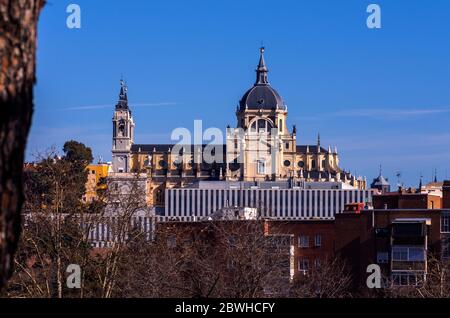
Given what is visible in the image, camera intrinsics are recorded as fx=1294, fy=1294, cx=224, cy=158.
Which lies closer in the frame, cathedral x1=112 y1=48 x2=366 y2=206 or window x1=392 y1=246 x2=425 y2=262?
window x1=392 y1=246 x2=425 y2=262

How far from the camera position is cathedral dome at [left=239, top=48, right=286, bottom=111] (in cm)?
18762

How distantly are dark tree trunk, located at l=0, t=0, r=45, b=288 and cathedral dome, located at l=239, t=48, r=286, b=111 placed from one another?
596 ft

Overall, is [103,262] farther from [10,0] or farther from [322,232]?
[322,232]

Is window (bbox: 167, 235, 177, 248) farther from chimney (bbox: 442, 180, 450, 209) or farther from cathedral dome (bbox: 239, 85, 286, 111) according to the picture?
cathedral dome (bbox: 239, 85, 286, 111)

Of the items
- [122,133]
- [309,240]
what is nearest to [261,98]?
[122,133]

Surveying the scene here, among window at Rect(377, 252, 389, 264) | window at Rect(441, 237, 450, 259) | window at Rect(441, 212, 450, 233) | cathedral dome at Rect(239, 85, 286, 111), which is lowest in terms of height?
window at Rect(377, 252, 389, 264)

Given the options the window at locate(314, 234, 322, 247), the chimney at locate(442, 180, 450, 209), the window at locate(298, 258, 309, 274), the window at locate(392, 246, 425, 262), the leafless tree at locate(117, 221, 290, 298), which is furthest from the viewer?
the window at locate(314, 234, 322, 247)

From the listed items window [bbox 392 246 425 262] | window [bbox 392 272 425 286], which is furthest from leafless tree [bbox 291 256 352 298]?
window [bbox 392 246 425 262]

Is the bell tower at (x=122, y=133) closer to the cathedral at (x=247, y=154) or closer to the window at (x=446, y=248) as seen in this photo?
the cathedral at (x=247, y=154)

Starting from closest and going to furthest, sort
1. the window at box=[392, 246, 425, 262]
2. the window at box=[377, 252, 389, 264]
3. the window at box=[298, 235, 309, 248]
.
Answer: the window at box=[392, 246, 425, 262] < the window at box=[377, 252, 389, 264] < the window at box=[298, 235, 309, 248]

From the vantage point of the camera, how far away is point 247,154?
597 ft

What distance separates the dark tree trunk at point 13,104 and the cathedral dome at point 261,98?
182m

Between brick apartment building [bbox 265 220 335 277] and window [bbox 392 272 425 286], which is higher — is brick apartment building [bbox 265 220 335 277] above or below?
above

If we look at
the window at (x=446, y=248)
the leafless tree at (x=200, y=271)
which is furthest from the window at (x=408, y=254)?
the leafless tree at (x=200, y=271)
